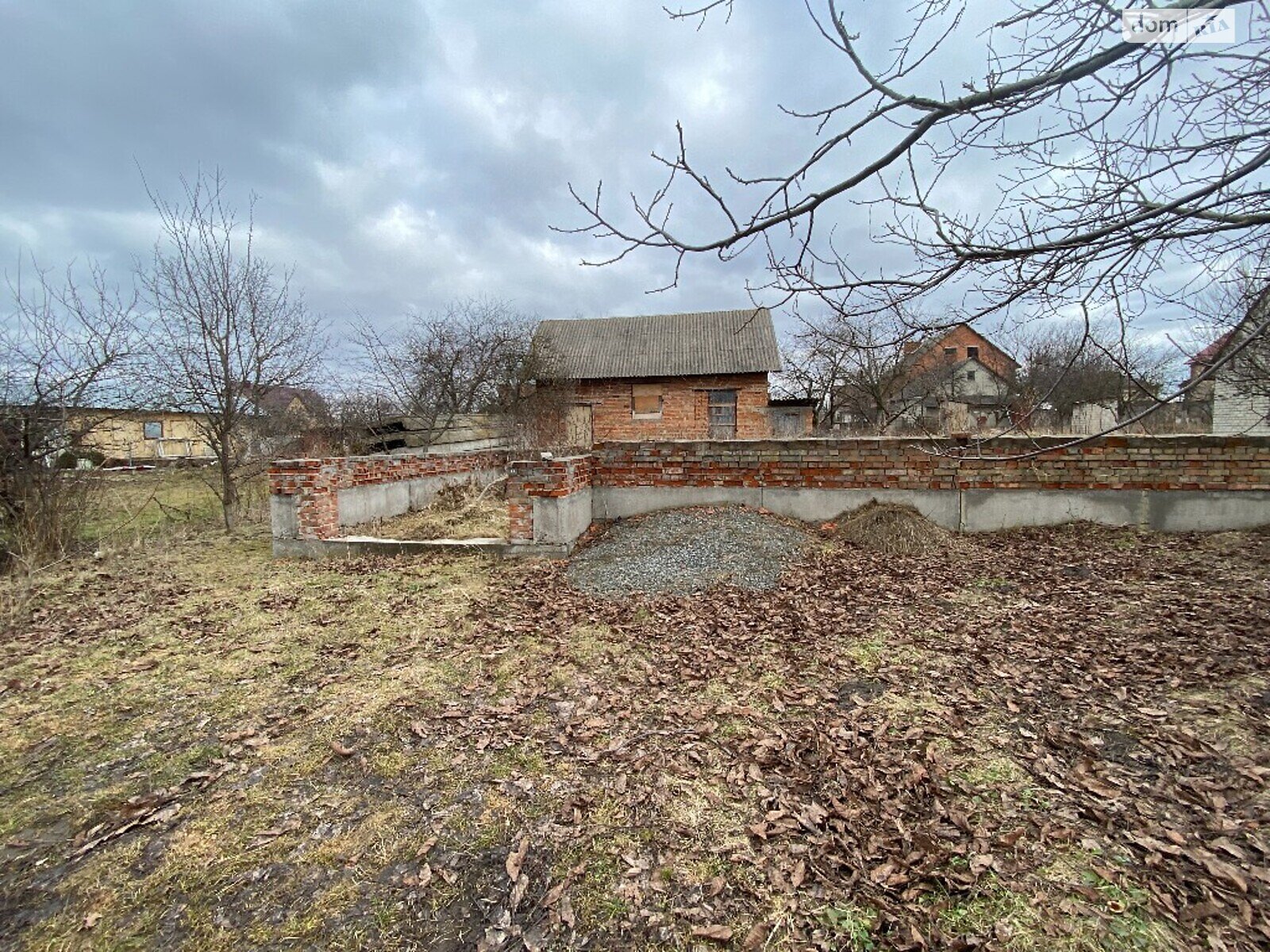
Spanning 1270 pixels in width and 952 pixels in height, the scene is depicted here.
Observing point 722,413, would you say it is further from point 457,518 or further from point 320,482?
point 320,482

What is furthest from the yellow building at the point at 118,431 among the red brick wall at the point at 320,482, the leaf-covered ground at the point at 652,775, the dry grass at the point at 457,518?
the dry grass at the point at 457,518

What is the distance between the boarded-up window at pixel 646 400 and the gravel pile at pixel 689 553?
1185 centimetres

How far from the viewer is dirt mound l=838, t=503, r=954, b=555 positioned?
6262 millimetres

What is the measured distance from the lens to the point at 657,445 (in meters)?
7.47

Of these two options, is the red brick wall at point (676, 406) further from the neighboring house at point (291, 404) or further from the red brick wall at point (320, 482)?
the red brick wall at point (320, 482)

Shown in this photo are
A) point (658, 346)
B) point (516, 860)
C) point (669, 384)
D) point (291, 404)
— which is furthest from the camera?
point (658, 346)

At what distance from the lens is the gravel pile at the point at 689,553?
5.38 metres

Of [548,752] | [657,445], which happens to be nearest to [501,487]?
[657,445]

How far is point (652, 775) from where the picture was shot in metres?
2.55

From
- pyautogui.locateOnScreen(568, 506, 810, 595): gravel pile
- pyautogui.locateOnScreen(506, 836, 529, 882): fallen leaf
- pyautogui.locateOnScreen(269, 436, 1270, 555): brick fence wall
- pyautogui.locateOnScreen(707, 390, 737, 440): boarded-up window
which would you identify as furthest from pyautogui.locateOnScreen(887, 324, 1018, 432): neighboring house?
pyautogui.locateOnScreen(506, 836, 529, 882): fallen leaf

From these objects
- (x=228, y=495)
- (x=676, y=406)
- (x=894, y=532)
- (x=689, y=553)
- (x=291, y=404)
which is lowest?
(x=689, y=553)

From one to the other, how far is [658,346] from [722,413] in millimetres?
3549

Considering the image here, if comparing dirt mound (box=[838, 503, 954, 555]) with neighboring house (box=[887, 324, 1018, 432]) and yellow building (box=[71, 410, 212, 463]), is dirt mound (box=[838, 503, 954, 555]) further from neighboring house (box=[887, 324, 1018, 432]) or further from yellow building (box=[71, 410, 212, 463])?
yellow building (box=[71, 410, 212, 463])

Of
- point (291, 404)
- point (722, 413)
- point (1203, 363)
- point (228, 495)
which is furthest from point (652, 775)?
point (722, 413)
